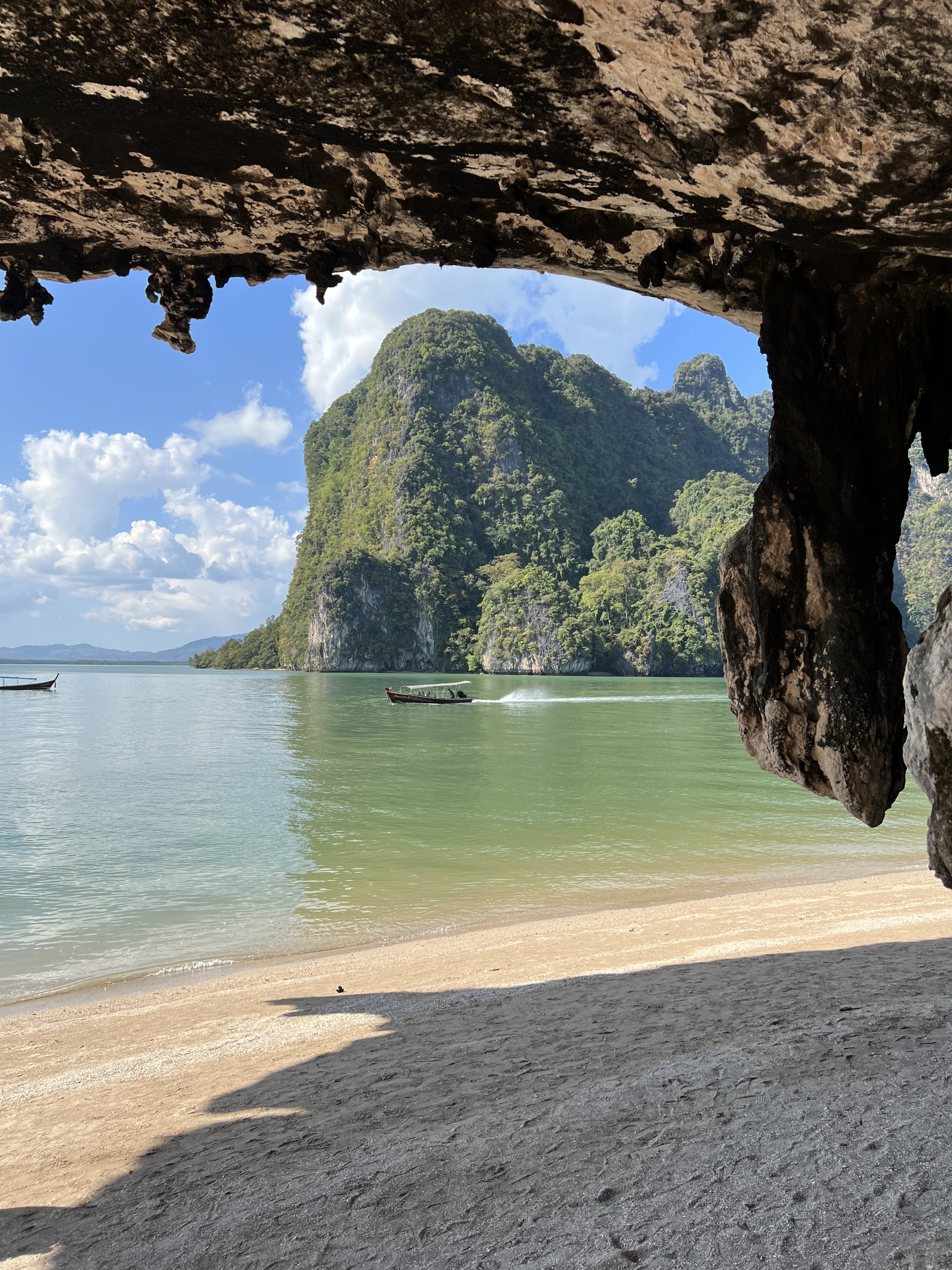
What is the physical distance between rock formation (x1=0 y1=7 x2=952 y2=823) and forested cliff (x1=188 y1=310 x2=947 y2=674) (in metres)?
67.5

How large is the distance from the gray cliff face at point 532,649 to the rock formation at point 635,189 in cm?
7082

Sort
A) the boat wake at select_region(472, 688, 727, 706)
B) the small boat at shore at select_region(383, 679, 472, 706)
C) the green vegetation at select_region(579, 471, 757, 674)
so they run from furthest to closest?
the green vegetation at select_region(579, 471, 757, 674) < the boat wake at select_region(472, 688, 727, 706) < the small boat at shore at select_region(383, 679, 472, 706)

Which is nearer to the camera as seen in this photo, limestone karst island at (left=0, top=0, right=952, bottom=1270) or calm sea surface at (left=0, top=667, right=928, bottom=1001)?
limestone karst island at (left=0, top=0, right=952, bottom=1270)

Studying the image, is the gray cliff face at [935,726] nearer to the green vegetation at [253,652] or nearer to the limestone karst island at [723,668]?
the limestone karst island at [723,668]

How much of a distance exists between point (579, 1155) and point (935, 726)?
1795mm

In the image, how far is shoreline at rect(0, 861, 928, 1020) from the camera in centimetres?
605

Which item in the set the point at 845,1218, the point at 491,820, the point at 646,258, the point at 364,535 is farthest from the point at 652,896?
Result: the point at 364,535

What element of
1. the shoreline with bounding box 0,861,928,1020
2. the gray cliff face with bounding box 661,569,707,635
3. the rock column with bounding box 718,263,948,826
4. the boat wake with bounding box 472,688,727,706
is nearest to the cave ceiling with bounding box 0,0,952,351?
the rock column with bounding box 718,263,948,826

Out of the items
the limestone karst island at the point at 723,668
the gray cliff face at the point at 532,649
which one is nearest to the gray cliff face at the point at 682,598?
the gray cliff face at the point at 532,649

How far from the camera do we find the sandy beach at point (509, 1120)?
Answer: 2.17 meters

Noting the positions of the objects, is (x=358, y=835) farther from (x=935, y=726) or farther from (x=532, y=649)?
(x=532, y=649)

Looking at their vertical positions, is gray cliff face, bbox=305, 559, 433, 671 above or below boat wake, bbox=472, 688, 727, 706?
above

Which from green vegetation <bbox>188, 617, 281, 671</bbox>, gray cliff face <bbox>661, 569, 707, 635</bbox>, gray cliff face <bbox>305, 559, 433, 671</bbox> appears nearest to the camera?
gray cliff face <bbox>661, 569, 707, 635</bbox>

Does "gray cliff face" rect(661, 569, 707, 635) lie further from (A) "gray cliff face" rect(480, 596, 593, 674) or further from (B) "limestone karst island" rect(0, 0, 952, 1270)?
(B) "limestone karst island" rect(0, 0, 952, 1270)
